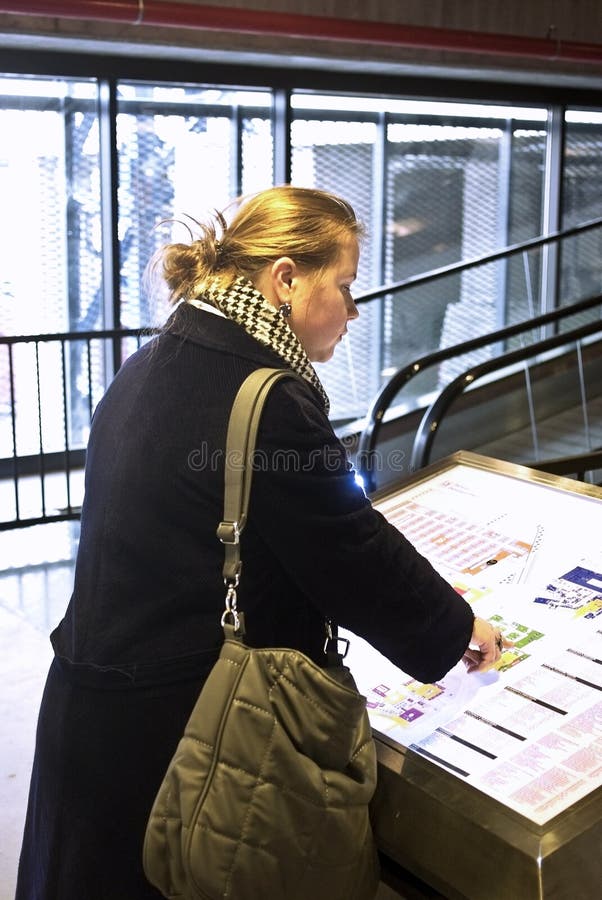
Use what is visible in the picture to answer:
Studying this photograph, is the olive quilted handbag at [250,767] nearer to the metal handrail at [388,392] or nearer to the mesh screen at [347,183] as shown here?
the metal handrail at [388,392]

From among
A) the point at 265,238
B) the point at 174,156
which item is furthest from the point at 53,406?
the point at 265,238

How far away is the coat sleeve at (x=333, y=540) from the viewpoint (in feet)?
4.67

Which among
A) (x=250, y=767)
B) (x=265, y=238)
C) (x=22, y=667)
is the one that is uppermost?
(x=265, y=238)

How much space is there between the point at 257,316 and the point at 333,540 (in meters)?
0.34

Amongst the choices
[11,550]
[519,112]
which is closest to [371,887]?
[11,550]

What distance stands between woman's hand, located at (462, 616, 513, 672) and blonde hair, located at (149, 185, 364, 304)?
1.93 ft

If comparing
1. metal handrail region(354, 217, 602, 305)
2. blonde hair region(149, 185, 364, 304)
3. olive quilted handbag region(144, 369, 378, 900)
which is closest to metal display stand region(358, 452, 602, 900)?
olive quilted handbag region(144, 369, 378, 900)

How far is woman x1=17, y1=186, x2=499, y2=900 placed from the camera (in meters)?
1.45

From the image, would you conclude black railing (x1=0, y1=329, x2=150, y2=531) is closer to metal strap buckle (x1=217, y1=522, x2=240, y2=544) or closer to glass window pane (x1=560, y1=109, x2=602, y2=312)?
glass window pane (x1=560, y1=109, x2=602, y2=312)

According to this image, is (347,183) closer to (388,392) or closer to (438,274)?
(438,274)

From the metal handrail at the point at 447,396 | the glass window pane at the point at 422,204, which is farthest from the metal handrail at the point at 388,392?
the glass window pane at the point at 422,204

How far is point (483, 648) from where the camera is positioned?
1664 mm

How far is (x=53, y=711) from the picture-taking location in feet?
5.31

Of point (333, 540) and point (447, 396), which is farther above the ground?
point (333, 540)
